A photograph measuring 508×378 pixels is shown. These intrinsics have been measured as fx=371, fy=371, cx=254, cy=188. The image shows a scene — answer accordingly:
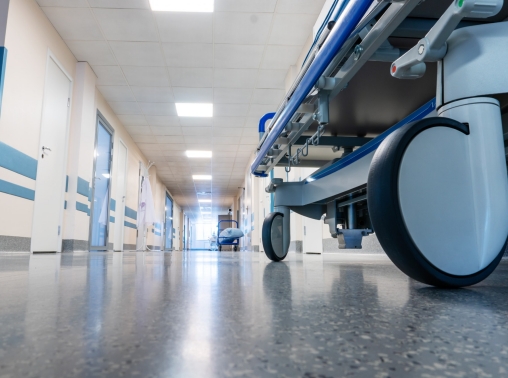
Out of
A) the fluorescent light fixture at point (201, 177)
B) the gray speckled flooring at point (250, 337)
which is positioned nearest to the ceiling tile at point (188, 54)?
the gray speckled flooring at point (250, 337)

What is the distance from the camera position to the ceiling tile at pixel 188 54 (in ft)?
14.6

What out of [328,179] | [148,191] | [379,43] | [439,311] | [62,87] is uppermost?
[62,87]

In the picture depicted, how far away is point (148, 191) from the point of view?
29.5 ft

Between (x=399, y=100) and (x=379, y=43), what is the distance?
0.61 m

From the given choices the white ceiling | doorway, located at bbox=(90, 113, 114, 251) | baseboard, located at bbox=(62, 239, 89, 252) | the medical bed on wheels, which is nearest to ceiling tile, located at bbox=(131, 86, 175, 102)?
the white ceiling

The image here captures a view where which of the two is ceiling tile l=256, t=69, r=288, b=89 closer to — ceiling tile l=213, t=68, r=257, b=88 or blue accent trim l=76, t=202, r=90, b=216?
ceiling tile l=213, t=68, r=257, b=88

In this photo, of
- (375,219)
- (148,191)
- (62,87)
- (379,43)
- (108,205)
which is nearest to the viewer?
(375,219)

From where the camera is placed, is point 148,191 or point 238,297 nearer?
point 238,297

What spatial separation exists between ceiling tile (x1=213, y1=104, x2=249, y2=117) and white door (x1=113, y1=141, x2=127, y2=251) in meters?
2.14

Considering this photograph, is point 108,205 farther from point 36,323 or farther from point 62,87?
point 36,323

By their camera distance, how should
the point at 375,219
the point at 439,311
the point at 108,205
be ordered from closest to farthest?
1. the point at 439,311
2. the point at 375,219
3. the point at 108,205

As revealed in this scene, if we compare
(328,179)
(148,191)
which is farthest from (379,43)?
(148,191)

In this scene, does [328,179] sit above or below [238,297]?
above

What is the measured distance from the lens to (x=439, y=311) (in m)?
0.41
